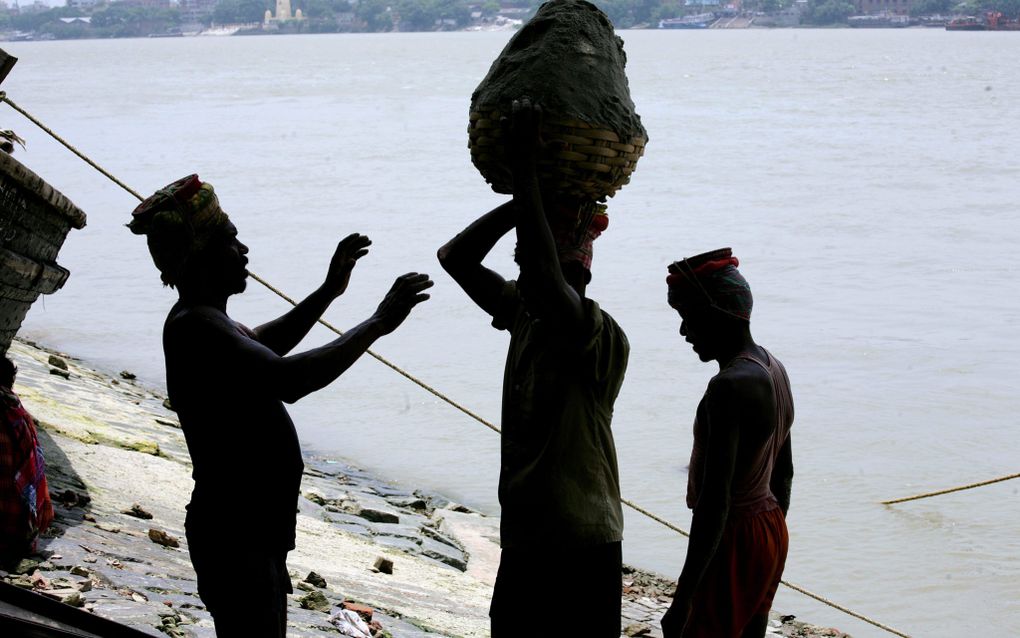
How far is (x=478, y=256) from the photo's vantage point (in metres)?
3.38

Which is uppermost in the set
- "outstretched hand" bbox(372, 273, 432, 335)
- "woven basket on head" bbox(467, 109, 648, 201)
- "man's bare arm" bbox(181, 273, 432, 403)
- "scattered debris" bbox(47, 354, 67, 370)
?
"woven basket on head" bbox(467, 109, 648, 201)

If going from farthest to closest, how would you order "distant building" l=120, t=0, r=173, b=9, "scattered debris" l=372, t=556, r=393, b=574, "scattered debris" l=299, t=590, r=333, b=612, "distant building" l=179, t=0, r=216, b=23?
1. "distant building" l=179, t=0, r=216, b=23
2. "distant building" l=120, t=0, r=173, b=9
3. "scattered debris" l=372, t=556, r=393, b=574
4. "scattered debris" l=299, t=590, r=333, b=612

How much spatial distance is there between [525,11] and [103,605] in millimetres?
89758

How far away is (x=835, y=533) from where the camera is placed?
31.1ft

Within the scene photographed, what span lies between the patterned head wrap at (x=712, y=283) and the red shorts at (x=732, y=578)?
21.5 inches

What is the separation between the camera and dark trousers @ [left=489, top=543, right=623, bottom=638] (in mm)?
3037

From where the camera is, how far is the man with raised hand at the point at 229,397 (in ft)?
9.96

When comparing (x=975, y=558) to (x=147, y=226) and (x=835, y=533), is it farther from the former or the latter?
(x=147, y=226)

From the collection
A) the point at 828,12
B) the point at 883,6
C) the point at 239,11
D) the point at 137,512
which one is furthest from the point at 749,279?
the point at 239,11

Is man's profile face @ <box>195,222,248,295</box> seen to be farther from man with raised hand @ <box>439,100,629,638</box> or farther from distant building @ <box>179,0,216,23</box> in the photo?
distant building @ <box>179,0,216,23</box>

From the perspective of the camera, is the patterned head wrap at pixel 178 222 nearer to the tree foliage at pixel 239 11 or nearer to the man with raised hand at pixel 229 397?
the man with raised hand at pixel 229 397

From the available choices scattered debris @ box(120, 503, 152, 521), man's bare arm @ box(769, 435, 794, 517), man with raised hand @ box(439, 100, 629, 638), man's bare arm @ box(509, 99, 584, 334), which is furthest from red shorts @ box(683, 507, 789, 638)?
scattered debris @ box(120, 503, 152, 521)

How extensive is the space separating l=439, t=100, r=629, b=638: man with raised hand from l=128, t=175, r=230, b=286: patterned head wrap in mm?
771

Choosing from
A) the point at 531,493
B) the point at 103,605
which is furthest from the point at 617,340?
the point at 103,605
